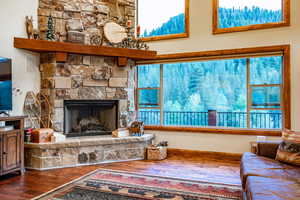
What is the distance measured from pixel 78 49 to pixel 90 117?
1.32m

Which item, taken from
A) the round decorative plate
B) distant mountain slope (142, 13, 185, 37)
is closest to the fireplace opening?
the round decorative plate

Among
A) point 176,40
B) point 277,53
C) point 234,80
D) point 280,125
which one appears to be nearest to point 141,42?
point 176,40

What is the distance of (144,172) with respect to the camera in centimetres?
362

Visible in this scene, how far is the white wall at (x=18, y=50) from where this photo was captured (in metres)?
3.86

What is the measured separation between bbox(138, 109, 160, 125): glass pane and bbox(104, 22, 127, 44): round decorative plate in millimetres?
1520

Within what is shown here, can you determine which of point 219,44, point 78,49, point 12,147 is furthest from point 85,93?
point 219,44

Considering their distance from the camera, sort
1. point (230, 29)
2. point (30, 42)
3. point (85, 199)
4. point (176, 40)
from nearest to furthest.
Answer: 1. point (85, 199)
2. point (30, 42)
3. point (230, 29)
4. point (176, 40)

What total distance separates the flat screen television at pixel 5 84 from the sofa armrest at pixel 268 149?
347cm

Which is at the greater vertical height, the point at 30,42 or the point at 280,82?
the point at 30,42

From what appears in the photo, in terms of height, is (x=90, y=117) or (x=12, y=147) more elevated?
(x=90, y=117)

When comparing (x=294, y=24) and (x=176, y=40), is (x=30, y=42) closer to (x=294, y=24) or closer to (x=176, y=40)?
(x=176, y=40)

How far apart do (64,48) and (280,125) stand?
386 cm

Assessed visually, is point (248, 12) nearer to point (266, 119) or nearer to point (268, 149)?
point (266, 119)

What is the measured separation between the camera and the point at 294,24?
402cm
